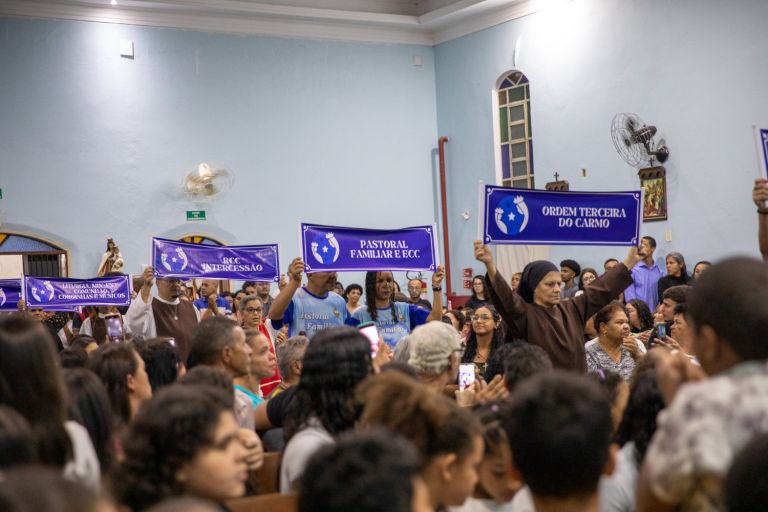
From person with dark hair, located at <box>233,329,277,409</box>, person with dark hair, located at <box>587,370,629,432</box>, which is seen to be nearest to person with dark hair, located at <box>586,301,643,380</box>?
person with dark hair, located at <box>233,329,277,409</box>

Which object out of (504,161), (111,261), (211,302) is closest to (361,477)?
(211,302)

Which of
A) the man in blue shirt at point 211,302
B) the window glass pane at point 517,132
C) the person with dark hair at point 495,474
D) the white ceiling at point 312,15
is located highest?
the white ceiling at point 312,15

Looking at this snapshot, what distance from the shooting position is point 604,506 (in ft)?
10.6

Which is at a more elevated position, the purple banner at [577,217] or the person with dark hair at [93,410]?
the purple banner at [577,217]

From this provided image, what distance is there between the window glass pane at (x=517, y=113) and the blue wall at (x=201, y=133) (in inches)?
77.0

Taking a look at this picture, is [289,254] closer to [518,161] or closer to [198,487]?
[518,161]

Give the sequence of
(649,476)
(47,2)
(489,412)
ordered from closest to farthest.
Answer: (649,476)
(489,412)
(47,2)

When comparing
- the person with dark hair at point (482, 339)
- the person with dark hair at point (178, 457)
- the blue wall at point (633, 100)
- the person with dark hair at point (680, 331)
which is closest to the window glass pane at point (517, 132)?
the blue wall at point (633, 100)

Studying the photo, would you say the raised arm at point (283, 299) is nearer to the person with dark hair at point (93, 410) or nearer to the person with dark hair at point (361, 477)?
the person with dark hair at point (93, 410)

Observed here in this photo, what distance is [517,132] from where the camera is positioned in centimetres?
1814

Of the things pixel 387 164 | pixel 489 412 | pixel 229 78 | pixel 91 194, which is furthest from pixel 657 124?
pixel 489 412

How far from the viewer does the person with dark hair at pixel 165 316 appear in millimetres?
8453

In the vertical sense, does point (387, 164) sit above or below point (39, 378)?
above

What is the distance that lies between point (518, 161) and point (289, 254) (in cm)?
441
